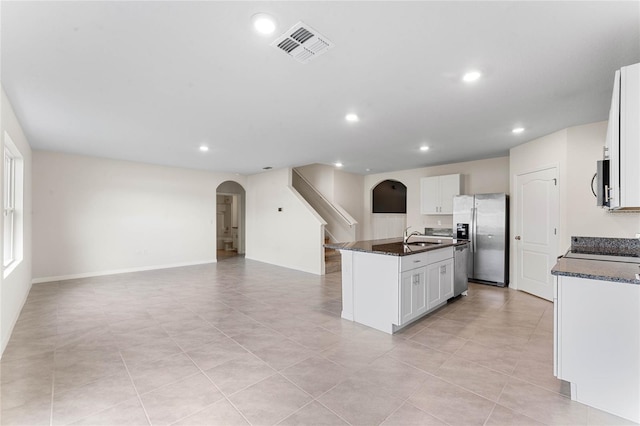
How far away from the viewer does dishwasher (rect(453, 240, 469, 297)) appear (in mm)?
4457

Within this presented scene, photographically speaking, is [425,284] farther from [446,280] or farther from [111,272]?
[111,272]

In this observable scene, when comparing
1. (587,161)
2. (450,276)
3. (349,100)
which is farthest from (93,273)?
(587,161)

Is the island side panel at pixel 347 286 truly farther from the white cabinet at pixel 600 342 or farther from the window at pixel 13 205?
the window at pixel 13 205

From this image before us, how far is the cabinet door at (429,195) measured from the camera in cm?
689

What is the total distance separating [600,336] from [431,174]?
5682 mm

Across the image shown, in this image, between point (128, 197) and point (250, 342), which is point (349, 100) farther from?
point (128, 197)

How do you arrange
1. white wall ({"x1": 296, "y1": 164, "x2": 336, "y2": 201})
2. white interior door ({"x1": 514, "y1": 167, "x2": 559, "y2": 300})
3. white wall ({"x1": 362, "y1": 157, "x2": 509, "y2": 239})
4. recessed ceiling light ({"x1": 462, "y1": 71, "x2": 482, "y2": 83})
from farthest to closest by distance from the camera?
1. white wall ({"x1": 296, "y1": 164, "x2": 336, "y2": 201})
2. white wall ({"x1": 362, "y1": 157, "x2": 509, "y2": 239})
3. white interior door ({"x1": 514, "y1": 167, "x2": 559, "y2": 300})
4. recessed ceiling light ({"x1": 462, "y1": 71, "x2": 482, "y2": 83})

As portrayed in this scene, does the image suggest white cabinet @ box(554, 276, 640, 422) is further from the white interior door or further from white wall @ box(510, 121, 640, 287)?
the white interior door

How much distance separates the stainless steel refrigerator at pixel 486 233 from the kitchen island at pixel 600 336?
11.2 feet

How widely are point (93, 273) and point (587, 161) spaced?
29.8ft

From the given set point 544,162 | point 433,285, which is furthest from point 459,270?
point 544,162

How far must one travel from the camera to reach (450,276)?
14.1ft

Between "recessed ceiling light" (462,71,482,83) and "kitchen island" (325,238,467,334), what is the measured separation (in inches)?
71.3

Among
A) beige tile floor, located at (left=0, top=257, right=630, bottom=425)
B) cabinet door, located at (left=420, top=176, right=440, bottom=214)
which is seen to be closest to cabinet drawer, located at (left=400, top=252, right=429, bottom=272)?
beige tile floor, located at (left=0, top=257, right=630, bottom=425)
